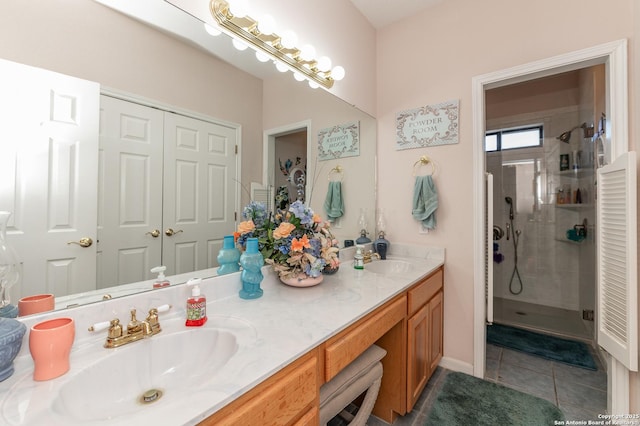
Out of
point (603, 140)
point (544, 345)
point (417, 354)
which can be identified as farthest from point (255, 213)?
point (544, 345)

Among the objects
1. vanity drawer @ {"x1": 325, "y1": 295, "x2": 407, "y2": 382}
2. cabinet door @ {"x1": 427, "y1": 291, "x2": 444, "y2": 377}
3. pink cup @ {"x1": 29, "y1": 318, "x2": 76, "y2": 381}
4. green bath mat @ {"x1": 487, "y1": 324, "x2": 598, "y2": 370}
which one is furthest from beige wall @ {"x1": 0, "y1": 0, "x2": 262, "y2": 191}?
green bath mat @ {"x1": 487, "y1": 324, "x2": 598, "y2": 370}

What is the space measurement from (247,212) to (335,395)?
877 millimetres

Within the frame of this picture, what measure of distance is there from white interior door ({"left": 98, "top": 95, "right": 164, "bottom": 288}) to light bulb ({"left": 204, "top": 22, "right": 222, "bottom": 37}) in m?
0.44

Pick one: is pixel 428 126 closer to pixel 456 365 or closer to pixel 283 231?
pixel 283 231

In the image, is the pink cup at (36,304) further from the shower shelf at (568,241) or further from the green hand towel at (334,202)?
the shower shelf at (568,241)

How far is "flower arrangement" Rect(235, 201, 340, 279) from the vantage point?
1.26 meters

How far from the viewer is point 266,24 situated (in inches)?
50.8

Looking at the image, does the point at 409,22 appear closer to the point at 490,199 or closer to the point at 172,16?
the point at 490,199

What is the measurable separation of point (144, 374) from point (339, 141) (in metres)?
1.72

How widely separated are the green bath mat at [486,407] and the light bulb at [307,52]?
2.16m

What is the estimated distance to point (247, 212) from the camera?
1311mm

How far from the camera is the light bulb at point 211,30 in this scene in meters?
1.13

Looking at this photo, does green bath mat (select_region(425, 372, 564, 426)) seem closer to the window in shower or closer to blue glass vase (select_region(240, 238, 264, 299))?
blue glass vase (select_region(240, 238, 264, 299))

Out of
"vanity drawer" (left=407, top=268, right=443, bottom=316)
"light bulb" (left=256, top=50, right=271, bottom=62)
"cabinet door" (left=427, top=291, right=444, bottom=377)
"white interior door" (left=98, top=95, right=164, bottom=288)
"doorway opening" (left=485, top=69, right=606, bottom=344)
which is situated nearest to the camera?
"white interior door" (left=98, top=95, right=164, bottom=288)
